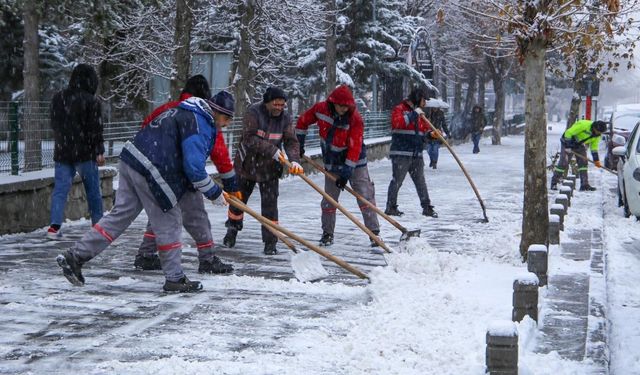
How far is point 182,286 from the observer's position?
7.11m

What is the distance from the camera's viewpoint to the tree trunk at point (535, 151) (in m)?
8.82

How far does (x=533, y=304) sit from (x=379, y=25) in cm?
2731

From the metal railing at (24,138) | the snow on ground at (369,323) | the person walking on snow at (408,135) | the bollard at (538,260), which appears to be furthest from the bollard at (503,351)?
the person walking on snow at (408,135)

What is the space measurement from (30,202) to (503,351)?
23.8ft

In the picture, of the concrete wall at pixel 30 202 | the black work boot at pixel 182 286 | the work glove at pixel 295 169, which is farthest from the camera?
the concrete wall at pixel 30 202

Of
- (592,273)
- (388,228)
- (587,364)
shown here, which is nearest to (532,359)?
(587,364)

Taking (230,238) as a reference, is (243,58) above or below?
above

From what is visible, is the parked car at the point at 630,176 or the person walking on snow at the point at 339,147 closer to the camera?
the person walking on snow at the point at 339,147

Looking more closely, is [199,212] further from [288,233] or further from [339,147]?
[339,147]

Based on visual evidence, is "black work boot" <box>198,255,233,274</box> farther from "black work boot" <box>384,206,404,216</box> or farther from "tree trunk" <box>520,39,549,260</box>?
"black work boot" <box>384,206,404,216</box>

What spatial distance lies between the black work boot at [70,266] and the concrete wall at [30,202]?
3.43 meters

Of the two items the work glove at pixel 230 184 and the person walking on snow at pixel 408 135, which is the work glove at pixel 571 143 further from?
the work glove at pixel 230 184

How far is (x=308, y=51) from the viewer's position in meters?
32.6

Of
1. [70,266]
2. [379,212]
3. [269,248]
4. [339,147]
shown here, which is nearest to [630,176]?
[379,212]
